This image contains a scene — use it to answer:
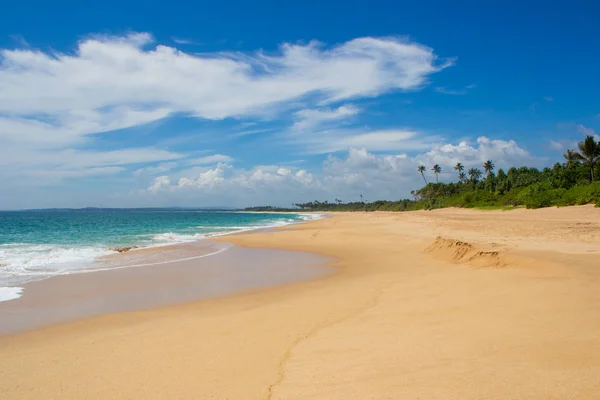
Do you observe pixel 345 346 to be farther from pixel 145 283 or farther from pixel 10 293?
pixel 10 293

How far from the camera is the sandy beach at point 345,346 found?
4.62 metres

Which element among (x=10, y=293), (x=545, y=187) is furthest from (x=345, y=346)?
(x=545, y=187)

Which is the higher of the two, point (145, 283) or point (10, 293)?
point (10, 293)

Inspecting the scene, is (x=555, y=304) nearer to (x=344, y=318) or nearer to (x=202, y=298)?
(x=344, y=318)

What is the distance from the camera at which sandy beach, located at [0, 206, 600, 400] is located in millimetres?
4617

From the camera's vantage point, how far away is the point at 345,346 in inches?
239

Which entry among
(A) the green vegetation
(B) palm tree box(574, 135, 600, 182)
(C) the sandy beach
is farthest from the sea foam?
(B) palm tree box(574, 135, 600, 182)

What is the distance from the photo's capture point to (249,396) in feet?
15.3

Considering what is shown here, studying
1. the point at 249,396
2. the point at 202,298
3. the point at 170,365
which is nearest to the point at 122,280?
the point at 202,298

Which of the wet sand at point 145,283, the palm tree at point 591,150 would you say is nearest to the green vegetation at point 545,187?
the palm tree at point 591,150

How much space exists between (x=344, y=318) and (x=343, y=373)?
2857 mm

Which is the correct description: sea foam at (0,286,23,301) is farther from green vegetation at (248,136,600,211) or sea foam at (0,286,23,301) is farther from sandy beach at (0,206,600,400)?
green vegetation at (248,136,600,211)

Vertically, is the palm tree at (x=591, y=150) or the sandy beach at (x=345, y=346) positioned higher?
the palm tree at (x=591, y=150)

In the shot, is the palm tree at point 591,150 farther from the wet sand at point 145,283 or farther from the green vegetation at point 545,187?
the wet sand at point 145,283
